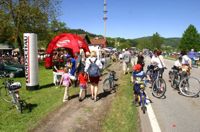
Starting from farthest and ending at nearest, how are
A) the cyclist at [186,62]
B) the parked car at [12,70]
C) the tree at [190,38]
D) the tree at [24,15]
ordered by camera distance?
the tree at [190,38] < the tree at [24,15] < the parked car at [12,70] < the cyclist at [186,62]

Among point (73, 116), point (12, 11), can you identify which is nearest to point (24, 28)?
point (12, 11)

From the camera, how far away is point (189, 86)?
12555mm

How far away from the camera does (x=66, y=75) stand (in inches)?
452

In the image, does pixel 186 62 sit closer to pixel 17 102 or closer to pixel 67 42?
pixel 67 42

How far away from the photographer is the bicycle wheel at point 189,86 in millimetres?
12133

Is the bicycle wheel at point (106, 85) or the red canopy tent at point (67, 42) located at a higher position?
the red canopy tent at point (67, 42)

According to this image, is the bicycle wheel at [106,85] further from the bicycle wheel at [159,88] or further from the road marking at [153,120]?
the road marking at [153,120]

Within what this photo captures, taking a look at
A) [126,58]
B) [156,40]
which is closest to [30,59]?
[126,58]

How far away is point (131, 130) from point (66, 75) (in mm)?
4704

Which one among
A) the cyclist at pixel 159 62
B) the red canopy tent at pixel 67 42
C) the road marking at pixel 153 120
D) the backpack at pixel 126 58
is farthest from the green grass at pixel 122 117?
the backpack at pixel 126 58

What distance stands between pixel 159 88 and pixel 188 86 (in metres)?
1.32

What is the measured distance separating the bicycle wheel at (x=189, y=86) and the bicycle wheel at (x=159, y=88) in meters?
1.11

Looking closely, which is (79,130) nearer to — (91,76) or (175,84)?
(91,76)

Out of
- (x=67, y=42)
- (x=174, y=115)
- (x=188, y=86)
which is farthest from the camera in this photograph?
(x=67, y=42)
